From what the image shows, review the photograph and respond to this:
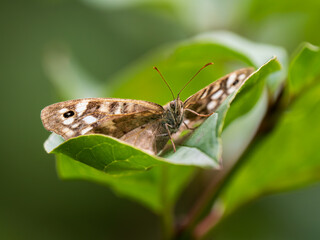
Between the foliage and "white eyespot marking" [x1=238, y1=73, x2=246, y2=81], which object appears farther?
"white eyespot marking" [x1=238, y1=73, x2=246, y2=81]

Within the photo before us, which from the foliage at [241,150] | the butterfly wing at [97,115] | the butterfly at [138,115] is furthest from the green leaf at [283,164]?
the butterfly wing at [97,115]

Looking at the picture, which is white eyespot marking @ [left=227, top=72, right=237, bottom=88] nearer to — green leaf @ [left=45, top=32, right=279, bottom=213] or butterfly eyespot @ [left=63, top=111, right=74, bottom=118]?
green leaf @ [left=45, top=32, right=279, bottom=213]

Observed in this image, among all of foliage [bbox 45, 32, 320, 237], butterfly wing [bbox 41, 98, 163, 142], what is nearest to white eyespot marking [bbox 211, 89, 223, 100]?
foliage [bbox 45, 32, 320, 237]

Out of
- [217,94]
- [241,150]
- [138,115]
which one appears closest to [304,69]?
[217,94]

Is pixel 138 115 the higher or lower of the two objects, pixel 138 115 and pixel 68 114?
the lower

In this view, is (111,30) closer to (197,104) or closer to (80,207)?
(80,207)

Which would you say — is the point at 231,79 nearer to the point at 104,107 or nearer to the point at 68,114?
the point at 104,107

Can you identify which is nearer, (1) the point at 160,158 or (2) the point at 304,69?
(1) the point at 160,158

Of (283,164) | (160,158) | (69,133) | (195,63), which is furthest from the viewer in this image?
(195,63)

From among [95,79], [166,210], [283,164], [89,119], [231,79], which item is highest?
[89,119]
